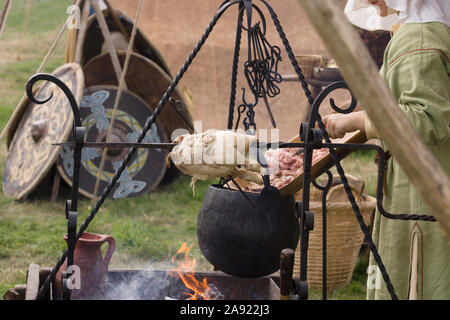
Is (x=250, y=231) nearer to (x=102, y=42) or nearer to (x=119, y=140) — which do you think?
(x=119, y=140)

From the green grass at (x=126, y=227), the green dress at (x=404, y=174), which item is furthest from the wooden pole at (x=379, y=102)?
the green grass at (x=126, y=227)

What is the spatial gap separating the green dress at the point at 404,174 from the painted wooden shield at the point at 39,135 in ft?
→ 10.3

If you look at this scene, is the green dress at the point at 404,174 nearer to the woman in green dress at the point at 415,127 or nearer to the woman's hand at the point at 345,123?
the woman in green dress at the point at 415,127

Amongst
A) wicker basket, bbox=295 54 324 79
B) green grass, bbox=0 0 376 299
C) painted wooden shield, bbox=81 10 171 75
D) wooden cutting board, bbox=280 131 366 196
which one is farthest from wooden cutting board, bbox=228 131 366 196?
painted wooden shield, bbox=81 10 171 75

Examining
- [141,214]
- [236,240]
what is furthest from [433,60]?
[141,214]

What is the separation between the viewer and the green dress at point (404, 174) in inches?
69.8

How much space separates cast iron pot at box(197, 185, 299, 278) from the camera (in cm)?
199

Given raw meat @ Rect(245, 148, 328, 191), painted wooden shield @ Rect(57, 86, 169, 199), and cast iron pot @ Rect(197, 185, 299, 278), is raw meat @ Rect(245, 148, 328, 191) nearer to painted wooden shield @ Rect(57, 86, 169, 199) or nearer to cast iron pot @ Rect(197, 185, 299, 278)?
cast iron pot @ Rect(197, 185, 299, 278)

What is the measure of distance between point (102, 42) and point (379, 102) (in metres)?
4.92

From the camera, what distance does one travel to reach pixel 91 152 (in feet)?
16.4

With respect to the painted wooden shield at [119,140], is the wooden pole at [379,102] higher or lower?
higher

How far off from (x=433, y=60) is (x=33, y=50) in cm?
880

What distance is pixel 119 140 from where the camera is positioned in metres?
5.07

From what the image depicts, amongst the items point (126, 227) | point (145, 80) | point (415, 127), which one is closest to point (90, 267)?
point (415, 127)
